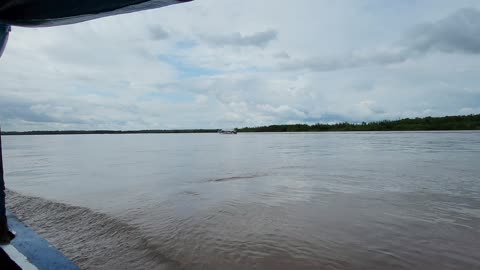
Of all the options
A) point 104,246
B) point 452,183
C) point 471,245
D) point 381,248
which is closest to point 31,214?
point 104,246

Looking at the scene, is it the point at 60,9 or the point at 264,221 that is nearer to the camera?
the point at 60,9

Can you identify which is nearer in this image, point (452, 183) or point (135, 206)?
point (135, 206)

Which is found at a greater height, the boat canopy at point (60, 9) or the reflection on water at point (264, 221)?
the boat canopy at point (60, 9)

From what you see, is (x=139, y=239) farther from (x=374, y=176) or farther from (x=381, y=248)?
(x=374, y=176)

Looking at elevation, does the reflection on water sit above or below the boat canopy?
below

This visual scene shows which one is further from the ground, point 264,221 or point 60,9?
point 60,9

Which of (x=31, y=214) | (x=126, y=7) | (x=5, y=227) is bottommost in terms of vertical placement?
(x=31, y=214)

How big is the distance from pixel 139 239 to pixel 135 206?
2.06 metres

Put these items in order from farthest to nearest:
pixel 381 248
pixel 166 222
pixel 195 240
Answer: pixel 166 222, pixel 195 240, pixel 381 248

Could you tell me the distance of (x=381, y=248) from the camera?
375 cm

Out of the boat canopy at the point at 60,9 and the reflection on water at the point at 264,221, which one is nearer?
the boat canopy at the point at 60,9

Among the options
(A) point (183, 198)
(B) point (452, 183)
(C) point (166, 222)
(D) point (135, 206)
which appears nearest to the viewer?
(C) point (166, 222)

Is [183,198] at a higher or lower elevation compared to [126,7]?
lower

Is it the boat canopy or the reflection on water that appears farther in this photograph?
the reflection on water
